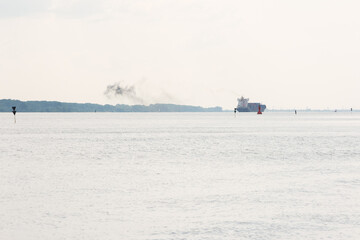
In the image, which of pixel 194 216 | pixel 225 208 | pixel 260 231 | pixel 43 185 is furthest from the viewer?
pixel 43 185

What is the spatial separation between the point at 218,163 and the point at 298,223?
1788 centimetres

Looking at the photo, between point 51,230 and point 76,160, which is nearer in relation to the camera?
point 51,230

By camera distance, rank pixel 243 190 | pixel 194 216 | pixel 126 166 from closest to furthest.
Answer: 1. pixel 194 216
2. pixel 243 190
3. pixel 126 166

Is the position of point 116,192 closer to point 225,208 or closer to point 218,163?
point 225,208

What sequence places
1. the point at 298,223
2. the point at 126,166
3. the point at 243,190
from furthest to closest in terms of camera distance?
the point at 126,166 → the point at 243,190 → the point at 298,223

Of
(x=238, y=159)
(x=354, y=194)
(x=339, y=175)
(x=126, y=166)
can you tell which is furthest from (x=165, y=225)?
(x=238, y=159)

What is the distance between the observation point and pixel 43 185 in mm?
21844

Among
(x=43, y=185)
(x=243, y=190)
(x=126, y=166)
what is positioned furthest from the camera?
(x=126, y=166)

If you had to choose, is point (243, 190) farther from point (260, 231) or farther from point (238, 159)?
point (238, 159)

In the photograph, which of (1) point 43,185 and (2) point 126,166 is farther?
(2) point 126,166

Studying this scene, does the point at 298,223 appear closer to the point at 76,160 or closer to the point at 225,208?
the point at 225,208

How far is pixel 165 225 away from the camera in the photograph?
45.9 feet

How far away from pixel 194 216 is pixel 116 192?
18.2ft

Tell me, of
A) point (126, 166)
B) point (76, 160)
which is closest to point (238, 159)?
point (126, 166)
